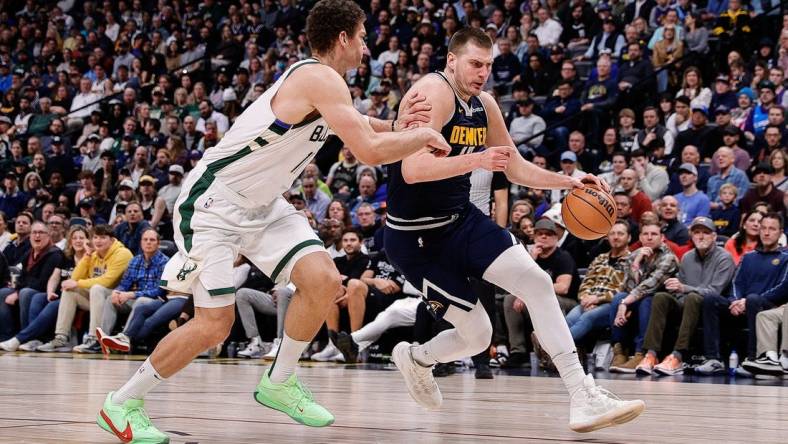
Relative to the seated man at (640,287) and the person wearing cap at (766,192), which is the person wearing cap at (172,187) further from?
the person wearing cap at (766,192)

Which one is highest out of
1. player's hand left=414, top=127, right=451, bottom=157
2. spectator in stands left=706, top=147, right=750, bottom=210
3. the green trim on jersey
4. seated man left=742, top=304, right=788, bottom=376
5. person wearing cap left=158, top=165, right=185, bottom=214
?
person wearing cap left=158, top=165, right=185, bottom=214

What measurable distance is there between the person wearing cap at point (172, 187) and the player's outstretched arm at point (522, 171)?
966 centimetres

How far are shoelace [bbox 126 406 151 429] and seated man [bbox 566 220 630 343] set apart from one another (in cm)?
568

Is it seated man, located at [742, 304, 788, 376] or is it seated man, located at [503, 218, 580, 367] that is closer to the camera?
seated man, located at [742, 304, 788, 376]

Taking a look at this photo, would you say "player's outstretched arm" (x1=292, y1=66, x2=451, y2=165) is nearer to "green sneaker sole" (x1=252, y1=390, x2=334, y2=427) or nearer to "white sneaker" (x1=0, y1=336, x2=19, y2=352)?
"green sneaker sole" (x1=252, y1=390, x2=334, y2=427)

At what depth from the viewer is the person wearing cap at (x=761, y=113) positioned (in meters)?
11.3

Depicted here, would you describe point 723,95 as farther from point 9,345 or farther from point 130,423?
point 130,423

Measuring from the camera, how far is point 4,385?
657 cm

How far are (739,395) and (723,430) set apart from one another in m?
2.15

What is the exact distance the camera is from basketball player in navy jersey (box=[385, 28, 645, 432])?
4562 millimetres

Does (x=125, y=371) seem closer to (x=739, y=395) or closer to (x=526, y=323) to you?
(x=526, y=323)

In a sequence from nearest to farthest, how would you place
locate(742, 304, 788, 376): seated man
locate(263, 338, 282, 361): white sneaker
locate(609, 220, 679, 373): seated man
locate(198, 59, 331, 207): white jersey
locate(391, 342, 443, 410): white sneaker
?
locate(198, 59, 331, 207): white jersey → locate(391, 342, 443, 410): white sneaker → locate(742, 304, 788, 376): seated man → locate(609, 220, 679, 373): seated man → locate(263, 338, 282, 361): white sneaker

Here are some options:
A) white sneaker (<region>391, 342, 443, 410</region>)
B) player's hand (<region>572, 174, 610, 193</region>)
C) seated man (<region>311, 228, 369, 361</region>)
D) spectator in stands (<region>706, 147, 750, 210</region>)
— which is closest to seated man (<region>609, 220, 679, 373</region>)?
spectator in stands (<region>706, 147, 750, 210</region>)

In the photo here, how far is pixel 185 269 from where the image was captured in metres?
4.16
